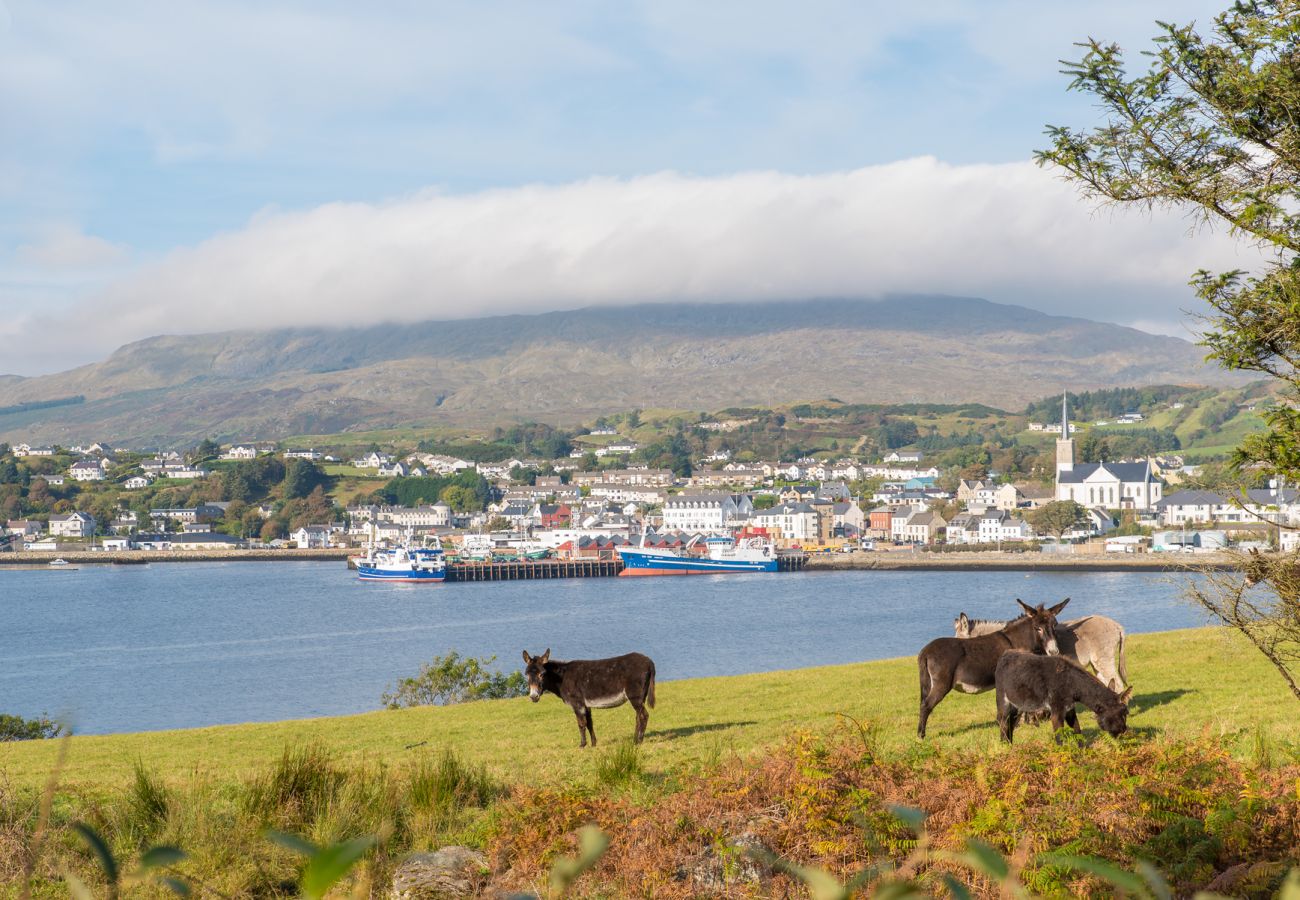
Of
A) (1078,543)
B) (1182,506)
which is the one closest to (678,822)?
(1078,543)

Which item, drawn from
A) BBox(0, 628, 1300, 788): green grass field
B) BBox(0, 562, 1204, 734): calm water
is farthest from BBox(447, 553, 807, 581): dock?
BBox(0, 628, 1300, 788): green grass field

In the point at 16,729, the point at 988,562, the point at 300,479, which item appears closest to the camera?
the point at 16,729

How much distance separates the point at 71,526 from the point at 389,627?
111434 millimetres

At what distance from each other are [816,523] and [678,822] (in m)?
145

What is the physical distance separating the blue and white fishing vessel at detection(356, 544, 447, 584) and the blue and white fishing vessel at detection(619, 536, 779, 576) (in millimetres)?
17138

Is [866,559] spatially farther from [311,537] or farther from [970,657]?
[970,657]

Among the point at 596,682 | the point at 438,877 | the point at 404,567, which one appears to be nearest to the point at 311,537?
the point at 404,567

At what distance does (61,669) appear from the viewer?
5703 centimetres

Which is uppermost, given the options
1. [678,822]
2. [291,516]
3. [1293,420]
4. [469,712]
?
[1293,420]

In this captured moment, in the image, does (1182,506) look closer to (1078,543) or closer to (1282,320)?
(1078,543)

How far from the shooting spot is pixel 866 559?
125 meters

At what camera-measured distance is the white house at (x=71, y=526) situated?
166 m

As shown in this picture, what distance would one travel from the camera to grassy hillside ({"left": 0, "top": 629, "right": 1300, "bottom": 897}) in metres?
7.09

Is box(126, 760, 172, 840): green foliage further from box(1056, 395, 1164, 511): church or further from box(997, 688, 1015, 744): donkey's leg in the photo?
box(1056, 395, 1164, 511): church
